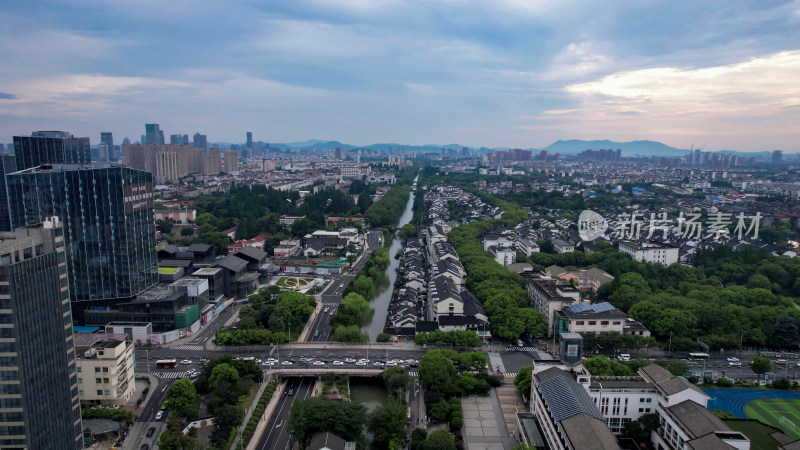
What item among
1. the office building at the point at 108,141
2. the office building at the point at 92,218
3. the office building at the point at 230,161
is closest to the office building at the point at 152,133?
the office building at the point at 108,141

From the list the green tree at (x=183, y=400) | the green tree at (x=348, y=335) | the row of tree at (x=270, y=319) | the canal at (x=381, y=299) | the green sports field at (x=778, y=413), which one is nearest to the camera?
the green tree at (x=183, y=400)

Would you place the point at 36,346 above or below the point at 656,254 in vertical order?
above

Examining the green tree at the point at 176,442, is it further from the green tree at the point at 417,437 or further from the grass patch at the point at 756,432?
the grass patch at the point at 756,432

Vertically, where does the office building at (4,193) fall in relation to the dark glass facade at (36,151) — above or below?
below

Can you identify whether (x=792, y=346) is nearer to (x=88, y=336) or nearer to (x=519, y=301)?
(x=519, y=301)

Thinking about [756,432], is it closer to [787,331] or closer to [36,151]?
[787,331]

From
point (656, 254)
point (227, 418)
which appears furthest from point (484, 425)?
point (656, 254)

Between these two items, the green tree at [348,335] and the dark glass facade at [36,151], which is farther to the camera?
the dark glass facade at [36,151]
